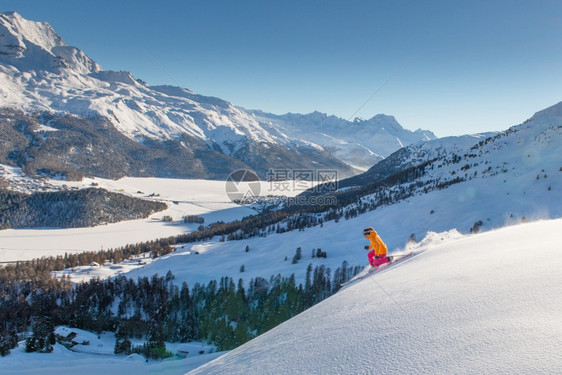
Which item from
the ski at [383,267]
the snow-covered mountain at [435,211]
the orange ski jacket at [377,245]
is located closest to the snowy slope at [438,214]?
the snow-covered mountain at [435,211]

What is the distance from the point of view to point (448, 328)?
13.7ft

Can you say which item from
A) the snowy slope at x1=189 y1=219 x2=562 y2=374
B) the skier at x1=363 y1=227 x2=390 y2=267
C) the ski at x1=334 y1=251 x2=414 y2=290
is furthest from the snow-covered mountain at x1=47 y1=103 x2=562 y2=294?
the snowy slope at x1=189 y1=219 x2=562 y2=374

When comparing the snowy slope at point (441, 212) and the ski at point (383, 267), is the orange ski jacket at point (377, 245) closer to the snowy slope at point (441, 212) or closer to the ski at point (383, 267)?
the ski at point (383, 267)

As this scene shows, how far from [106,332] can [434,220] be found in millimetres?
59804

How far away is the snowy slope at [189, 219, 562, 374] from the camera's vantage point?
326 cm

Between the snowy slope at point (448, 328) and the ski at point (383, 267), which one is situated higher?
the snowy slope at point (448, 328)

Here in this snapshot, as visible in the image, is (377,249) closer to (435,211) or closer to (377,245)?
(377,245)

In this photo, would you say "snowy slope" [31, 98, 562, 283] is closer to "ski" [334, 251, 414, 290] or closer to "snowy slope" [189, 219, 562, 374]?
"ski" [334, 251, 414, 290]

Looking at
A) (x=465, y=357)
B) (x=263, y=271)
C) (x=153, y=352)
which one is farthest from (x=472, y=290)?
(x=263, y=271)

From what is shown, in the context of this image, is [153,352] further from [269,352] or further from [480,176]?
[480,176]

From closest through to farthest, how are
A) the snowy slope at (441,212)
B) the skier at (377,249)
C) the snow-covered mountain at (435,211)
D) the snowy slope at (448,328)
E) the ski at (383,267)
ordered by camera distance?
1. the snowy slope at (448,328)
2. the ski at (383,267)
3. the skier at (377,249)
4. the snowy slope at (441,212)
5. the snow-covered mountain at (435,211)

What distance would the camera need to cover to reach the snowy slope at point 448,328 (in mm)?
3256

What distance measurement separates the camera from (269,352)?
5.76 m

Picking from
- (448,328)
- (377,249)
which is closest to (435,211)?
(377,249)
